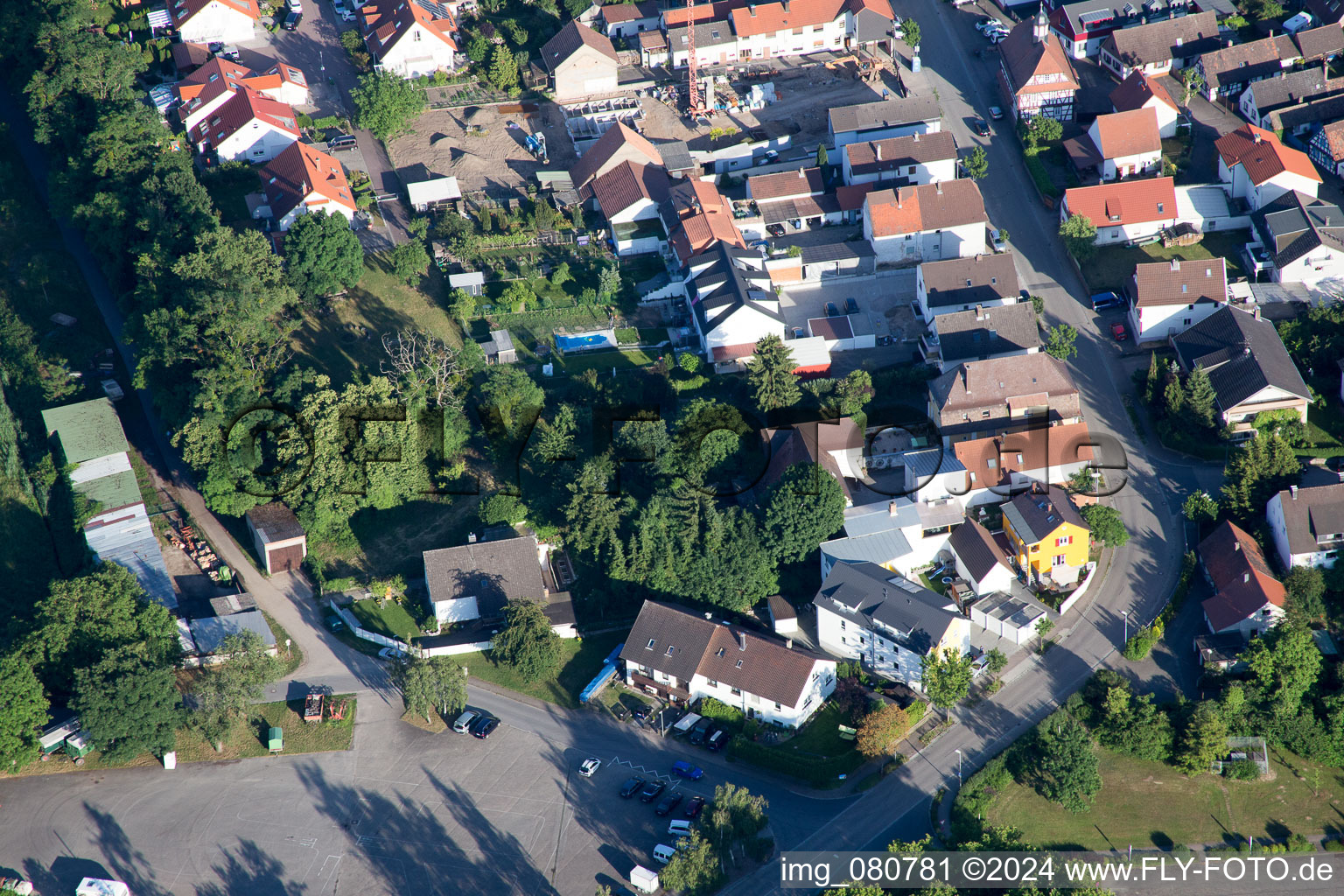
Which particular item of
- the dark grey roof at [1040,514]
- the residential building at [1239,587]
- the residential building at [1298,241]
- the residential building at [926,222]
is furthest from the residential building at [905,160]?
the residential building at [1239,587]

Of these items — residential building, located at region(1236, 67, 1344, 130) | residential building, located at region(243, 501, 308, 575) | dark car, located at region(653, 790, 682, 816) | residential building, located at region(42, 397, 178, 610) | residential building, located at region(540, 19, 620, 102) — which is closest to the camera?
dark car, located at region(653, 790, 682, 816)

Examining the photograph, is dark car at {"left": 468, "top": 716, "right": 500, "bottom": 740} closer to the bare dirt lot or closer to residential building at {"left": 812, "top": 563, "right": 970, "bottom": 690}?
residential building at {"left": 812, "top": 563, "right": 970, "bottom": 690}

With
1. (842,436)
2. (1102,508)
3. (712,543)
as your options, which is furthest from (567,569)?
(1102,508)

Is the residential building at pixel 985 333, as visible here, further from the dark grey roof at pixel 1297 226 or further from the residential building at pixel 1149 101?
the residential building at pixel 1149 101

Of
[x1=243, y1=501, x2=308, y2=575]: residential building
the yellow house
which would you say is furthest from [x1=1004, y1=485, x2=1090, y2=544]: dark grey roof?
[x1=243, y1=501, x2=308, y2=575]: residential building

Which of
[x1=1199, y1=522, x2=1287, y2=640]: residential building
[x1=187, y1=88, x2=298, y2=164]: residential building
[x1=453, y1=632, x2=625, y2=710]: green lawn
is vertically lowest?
[x1=1199, y1=522, x2=1287, y2=640]: residential building

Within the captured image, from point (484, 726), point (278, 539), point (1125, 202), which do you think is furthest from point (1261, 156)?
point (278, 539)

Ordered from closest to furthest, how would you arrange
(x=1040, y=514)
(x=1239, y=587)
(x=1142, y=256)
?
(x=1239, y=587), (x=1040, y=514), (x=1142, y=256)

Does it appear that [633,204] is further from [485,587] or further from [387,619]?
[387,619]
